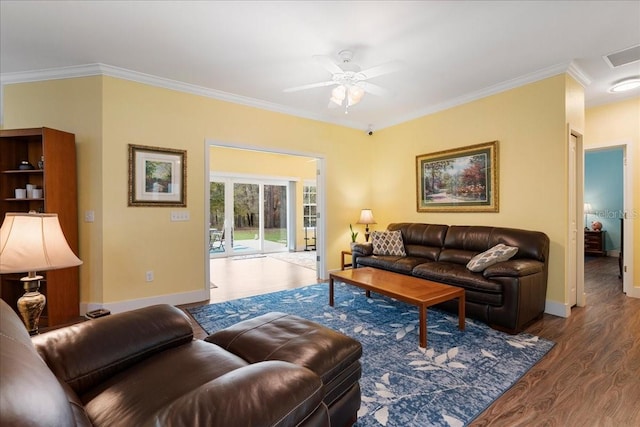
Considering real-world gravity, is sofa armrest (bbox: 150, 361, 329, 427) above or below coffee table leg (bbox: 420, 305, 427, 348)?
above

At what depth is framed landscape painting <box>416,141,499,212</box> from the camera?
13.0 feet

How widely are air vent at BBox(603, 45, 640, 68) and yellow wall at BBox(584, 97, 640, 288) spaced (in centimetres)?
119

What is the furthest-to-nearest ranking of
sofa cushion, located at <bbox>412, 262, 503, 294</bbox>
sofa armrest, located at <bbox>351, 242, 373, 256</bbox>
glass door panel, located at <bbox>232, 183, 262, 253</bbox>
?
glass door panel, located at <bbox>232, 183, 262, 253</bbox> < sofa armrest, located at <bbox>351, 242, 373, 256</bbox> < sofa cushion, located at <bbox>412, 262, 503, 294</bbox>

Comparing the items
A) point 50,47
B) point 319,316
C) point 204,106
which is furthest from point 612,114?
point 50,47

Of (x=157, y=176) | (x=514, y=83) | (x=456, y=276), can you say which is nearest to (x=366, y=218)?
(x=456, y=276)

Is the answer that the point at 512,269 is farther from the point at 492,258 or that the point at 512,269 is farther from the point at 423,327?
the point at 423,327

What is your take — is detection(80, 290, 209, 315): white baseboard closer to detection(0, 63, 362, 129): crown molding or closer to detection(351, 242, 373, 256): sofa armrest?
detection(351, 242, 373, 256): sofa armrest

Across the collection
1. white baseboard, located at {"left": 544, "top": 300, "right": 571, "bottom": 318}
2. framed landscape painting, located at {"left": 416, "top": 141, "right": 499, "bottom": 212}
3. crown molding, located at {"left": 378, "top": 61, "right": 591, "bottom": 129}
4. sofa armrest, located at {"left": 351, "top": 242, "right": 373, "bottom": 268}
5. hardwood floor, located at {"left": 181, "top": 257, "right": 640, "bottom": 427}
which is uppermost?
crown molding, located at {"left": 378, "top": 61, "right": 591, "bottom": 129}

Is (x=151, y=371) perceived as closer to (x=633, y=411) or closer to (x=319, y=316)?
(x=319, y=316)

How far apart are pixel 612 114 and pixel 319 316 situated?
481 cm

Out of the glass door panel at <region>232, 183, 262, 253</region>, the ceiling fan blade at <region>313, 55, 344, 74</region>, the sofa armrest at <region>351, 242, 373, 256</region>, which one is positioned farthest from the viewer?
the glass door panel at <region>232, 183, 262, 253</region>

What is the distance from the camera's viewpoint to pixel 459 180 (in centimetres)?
432

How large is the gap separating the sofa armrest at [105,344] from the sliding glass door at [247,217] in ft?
20.7

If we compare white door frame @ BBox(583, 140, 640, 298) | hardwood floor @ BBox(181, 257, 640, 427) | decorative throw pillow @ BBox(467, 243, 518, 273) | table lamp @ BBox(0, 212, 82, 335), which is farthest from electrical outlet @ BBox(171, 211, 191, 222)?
white door frame @ BBox(583, 140, 640, 298)
